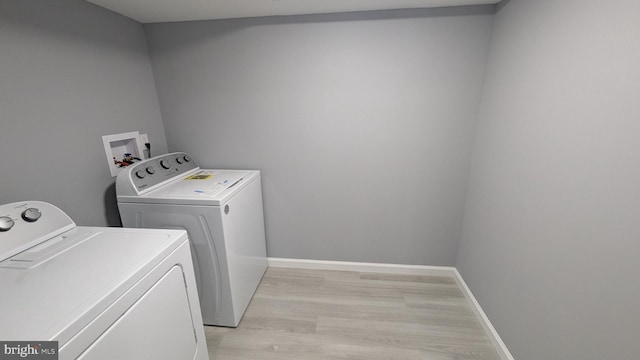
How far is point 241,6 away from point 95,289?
5.04 ft

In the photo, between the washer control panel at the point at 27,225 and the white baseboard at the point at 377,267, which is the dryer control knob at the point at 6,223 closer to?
the washer control panel at the point at 27,225

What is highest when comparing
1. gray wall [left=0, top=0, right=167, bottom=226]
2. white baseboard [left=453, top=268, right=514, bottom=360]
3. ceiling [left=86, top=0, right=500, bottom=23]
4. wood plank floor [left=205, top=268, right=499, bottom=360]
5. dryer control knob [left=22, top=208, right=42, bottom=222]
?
ceiling [left=86, top=0, right=500, bottom=23]

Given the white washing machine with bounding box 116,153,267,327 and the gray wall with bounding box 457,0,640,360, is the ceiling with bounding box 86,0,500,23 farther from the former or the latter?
the white washing machine with bounding box 116,153,267,327

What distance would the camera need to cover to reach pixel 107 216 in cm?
151

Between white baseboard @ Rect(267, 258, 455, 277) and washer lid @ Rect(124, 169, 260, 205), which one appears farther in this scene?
white baseboard @ Rect(267, 258, 455, 277)

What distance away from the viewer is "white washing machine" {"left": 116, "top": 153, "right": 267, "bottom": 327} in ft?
4.59

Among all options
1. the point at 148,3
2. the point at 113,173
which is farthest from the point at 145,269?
the point at 148,3

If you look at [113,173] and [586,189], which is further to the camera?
[113,173]

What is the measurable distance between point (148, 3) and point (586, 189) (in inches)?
87.7

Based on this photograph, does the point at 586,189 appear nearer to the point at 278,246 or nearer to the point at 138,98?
the point at 278,246

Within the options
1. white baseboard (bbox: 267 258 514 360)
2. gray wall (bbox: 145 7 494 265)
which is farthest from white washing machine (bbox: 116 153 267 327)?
white baseboard (bbox: 267 258 514 360)

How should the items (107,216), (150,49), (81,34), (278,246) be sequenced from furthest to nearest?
(278,246) < (150,49) < (107,216) < (81,34)

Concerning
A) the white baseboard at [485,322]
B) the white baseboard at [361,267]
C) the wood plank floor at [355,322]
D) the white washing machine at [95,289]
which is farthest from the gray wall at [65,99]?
the white baseboard at [485,322]

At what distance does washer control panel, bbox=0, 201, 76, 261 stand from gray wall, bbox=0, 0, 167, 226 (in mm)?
131
